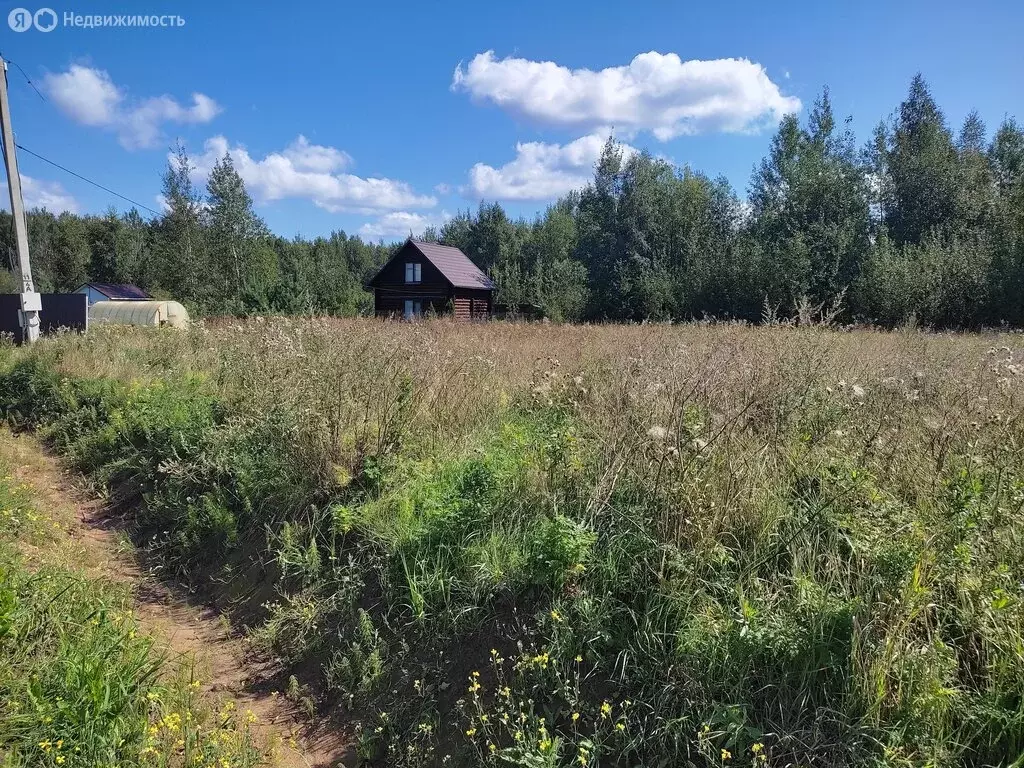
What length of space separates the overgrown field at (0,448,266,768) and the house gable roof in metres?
29.8

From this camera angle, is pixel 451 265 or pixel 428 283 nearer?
pixel 428 283

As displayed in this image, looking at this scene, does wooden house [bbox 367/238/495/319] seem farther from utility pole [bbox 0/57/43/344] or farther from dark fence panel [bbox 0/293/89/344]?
utility pole [bbox 0/57/43/344]

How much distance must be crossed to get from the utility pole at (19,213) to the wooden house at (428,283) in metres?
20.2

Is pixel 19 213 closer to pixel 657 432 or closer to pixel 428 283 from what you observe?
pixel 657 432

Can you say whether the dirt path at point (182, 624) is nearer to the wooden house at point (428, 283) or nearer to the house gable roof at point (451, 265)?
the wooden house at point (428, 283)

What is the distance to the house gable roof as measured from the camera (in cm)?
3291

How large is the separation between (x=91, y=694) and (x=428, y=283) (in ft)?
104

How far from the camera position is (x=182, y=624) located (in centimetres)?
414

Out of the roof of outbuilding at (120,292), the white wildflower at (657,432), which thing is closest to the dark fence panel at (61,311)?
the white wildflower at (657,432)

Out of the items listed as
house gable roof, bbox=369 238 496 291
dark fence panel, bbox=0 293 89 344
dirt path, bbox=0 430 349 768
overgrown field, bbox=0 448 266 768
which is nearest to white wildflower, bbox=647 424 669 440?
dirt path, bbox=0 430 349 768

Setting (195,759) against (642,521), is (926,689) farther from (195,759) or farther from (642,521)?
(195,759)

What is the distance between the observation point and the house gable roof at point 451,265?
32.9 meters

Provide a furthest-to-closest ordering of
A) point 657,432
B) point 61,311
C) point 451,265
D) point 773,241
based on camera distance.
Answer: point 451,265 → point 773,241 → point 61,311 → point 657,432

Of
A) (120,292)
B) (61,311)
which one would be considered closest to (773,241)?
(61,311)
